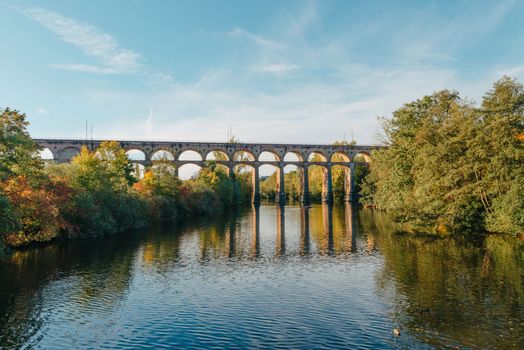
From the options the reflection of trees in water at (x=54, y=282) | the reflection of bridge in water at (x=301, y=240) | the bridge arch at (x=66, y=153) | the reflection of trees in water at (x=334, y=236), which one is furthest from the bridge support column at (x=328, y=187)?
the reflection of trees in water at (x=54, y=282)

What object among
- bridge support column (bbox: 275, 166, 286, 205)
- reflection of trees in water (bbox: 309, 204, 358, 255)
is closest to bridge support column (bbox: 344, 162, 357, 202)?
bridge support column (bbox: 275, 166, 286, 205)

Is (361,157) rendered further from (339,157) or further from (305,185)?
(305,185)

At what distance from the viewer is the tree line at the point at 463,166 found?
31.9 m

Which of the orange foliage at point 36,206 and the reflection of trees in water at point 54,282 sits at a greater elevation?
the orange foliage at point 36,206

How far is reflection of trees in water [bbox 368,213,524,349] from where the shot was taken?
1461 cm

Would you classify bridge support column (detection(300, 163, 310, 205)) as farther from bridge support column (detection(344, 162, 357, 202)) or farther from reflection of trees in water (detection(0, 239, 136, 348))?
reflection of trees in water (detection(0, 239, 136, 348))

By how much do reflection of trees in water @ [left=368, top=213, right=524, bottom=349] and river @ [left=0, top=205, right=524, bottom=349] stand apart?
0.22ft

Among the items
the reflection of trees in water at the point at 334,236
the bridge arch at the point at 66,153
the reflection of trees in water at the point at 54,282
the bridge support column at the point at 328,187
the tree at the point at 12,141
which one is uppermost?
the bridge arch at the point at 66,153

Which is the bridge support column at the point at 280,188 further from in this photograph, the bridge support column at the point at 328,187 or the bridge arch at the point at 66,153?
the bridge arch at the point at 66,153

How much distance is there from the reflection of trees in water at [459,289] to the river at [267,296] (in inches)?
2.7

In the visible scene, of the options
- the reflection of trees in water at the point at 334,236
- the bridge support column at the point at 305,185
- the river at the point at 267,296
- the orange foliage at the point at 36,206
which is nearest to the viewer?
the river at the point at 267,296

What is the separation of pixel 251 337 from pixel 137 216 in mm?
34502

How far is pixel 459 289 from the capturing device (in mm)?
19844

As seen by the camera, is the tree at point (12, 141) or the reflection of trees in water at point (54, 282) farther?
the tree at point (12, 141)
